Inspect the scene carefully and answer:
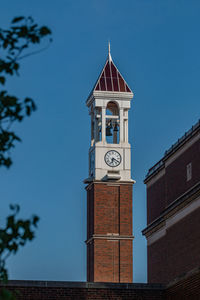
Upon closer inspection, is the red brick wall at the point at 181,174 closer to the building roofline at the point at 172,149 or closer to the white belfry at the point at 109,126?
the building roofline at the point at 172,149

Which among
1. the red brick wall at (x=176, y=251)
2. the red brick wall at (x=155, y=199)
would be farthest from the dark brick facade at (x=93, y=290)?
the red brick wall at (x=155, y=199)

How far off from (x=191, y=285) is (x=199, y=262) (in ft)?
34.0

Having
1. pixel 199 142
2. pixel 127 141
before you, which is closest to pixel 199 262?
pixel 199 142

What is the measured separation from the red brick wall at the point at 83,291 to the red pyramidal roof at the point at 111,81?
115ft

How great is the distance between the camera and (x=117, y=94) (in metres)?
65.1

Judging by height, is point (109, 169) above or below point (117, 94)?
below

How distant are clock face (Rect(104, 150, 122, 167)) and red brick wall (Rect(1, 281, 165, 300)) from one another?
3228 centimetres

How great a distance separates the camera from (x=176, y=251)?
1674 inches

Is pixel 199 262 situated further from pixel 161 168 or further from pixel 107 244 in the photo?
pixel 107 244

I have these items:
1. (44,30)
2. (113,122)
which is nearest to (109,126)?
(113,122)

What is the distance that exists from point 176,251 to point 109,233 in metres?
19.5

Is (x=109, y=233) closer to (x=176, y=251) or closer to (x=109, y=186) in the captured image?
(x=109, y=186)

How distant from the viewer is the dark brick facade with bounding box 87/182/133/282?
60.6 m

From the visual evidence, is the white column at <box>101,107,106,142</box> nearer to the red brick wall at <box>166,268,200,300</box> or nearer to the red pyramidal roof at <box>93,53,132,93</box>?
the red pyramidal roof at <box>93,53,132,93</box>
